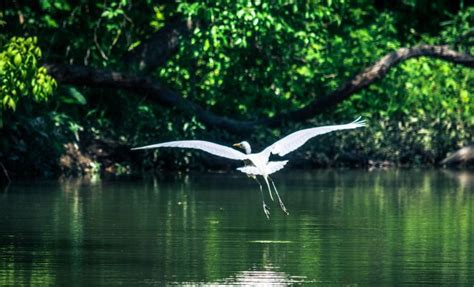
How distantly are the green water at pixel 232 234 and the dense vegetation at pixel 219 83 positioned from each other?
11.0 ft

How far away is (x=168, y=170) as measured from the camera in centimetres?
2850

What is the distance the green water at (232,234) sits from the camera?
11.5 metres

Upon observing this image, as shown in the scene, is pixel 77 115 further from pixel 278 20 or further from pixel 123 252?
pixel 123 252

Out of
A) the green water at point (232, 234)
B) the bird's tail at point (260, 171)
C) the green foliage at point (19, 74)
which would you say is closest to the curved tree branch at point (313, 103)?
the green water at point (232, 234)

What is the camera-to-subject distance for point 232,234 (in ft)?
48.8

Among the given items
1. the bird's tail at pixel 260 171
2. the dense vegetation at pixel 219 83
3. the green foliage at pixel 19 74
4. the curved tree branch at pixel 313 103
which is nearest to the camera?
the bird's tail at pixel 260 171

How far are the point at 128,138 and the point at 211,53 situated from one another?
2414 mm

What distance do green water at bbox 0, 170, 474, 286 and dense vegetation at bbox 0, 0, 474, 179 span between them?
3357 mm

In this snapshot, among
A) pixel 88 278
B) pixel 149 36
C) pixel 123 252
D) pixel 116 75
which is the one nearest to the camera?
pixel 88 278

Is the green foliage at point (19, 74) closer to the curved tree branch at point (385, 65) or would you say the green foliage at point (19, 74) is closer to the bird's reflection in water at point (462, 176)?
the bird's reflection in water at point (462, 176)

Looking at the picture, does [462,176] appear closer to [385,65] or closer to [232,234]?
[385,65]

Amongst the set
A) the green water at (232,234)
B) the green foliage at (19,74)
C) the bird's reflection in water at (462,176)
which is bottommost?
the green water at (232,234)

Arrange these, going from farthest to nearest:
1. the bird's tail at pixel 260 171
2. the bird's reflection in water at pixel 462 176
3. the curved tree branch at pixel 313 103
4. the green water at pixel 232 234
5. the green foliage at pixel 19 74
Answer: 1. the curved tree branch at pixel 313 103
2. the bird's reflection in water at pixel 462 176
3. the green foliage at pixel 19 74
4. the bird's tail at pixel 260 171
5. the green water at pixel 232 234

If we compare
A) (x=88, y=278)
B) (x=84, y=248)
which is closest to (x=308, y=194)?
(x=84, y=248)
